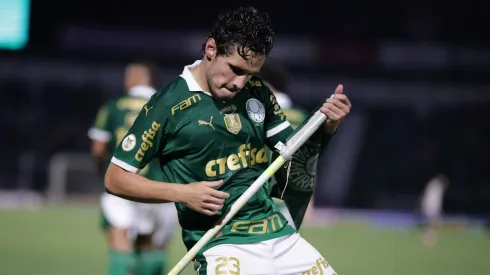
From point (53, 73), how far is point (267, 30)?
816 inches

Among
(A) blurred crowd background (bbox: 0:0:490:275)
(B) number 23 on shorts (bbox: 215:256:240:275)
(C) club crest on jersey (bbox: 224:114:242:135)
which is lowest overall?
(B) number 23 on shorts (bbox: 215:256:240:275)

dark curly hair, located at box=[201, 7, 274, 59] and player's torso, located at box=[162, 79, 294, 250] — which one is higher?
dark curly hair, located at box=[201, 7, 274, 59]

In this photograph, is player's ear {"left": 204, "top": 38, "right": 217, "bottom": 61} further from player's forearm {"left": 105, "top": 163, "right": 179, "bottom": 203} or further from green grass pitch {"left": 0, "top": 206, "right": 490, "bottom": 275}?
green grass pitch {"left": 0, "top": 206, "right": 490, "bottom": 275}

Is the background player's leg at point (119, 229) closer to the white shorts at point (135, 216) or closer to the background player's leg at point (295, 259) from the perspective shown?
the white shorts at point (135, 216)

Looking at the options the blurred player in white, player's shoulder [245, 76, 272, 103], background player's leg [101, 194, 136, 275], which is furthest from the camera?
the blurred player in white

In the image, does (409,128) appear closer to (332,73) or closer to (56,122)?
(332,73)

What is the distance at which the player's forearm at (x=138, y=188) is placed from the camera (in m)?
3.81

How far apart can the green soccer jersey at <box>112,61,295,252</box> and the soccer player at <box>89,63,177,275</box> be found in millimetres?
3403

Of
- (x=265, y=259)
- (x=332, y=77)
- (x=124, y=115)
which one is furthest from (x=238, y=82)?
(x=332, y=77)

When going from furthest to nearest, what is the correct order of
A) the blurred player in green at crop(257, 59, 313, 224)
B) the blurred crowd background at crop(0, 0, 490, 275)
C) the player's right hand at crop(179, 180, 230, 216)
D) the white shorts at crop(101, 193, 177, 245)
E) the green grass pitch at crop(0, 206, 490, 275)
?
the blurred crowd background at crop(0, 0, 490, 275)
the green grass pitch at crop(0, 206, 490, 275)
the white shorts at crop(101, 193, 177, 245)
the blurred player in green at crop(257, 59, 313, 224)
the player's right hand at crop(179, 180, 230, 216)

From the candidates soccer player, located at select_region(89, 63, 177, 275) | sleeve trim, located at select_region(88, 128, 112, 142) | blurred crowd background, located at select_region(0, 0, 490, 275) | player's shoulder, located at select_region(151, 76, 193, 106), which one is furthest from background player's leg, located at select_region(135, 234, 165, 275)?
blurred crowd background, located at select_region(0, 0, 490, 275)

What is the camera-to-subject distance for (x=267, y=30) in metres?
3.89

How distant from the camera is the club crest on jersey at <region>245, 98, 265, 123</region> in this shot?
4051mm

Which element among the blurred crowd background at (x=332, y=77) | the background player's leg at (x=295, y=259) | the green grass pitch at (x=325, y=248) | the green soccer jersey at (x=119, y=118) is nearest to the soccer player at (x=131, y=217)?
the green soccer jersey at (x=119, y=118)
